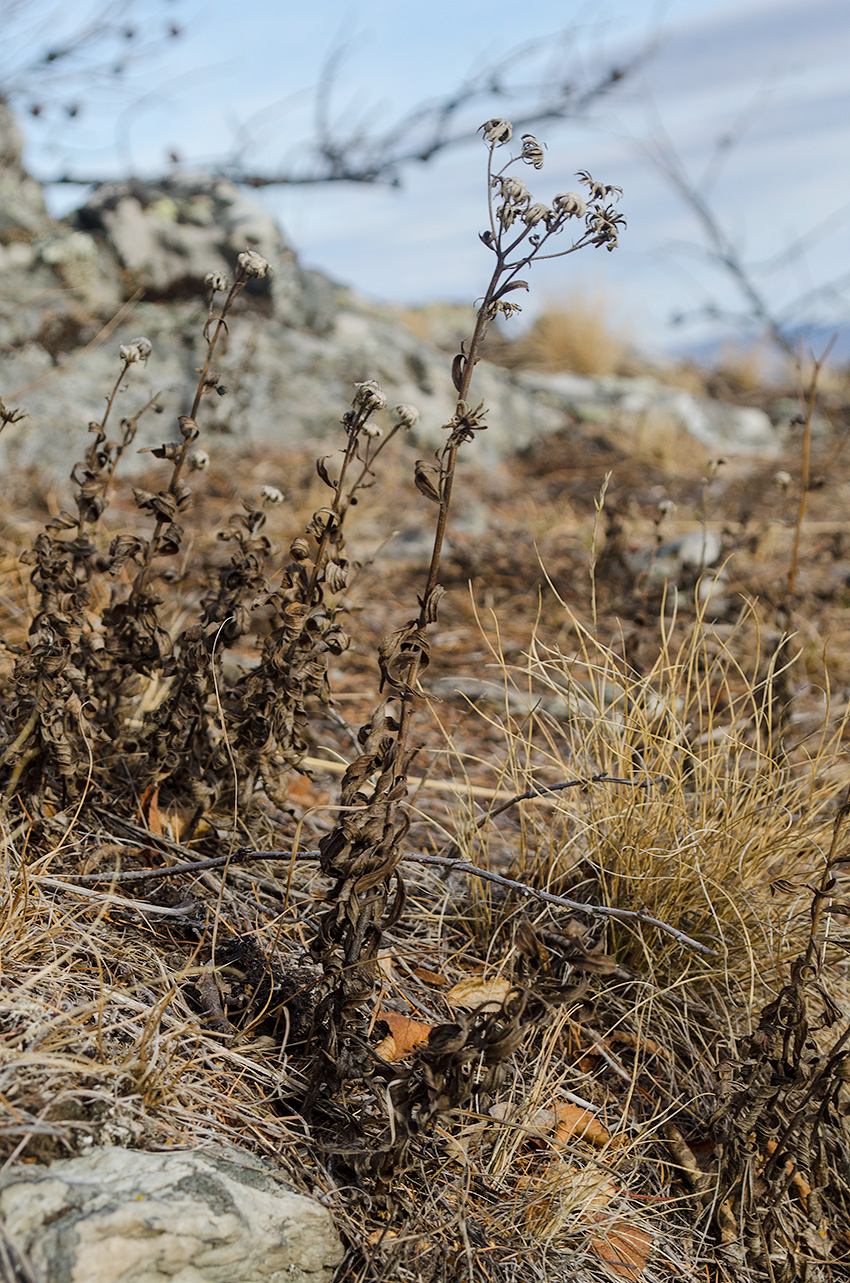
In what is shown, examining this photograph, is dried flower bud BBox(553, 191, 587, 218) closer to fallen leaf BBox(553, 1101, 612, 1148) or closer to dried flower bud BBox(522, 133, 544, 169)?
dried flower bud BBox(522, 133, 544, 169)

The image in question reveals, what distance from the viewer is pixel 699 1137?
1840 mm

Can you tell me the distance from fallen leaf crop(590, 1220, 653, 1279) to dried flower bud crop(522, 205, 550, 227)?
63.7 inches

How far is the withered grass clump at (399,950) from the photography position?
1.38m

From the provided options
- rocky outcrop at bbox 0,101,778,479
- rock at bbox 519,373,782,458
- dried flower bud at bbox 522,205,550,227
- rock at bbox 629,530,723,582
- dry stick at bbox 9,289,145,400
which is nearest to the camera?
dried flower bud at bbox 522,205,550,227

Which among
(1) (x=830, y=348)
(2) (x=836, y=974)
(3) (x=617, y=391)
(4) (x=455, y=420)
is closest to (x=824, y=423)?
(3) (x=617, y=391)

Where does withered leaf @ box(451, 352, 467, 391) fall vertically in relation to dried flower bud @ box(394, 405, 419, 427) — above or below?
above

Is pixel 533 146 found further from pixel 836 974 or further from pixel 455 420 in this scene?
pixel 836 974


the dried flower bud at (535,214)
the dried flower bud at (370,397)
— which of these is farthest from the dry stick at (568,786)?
the dried flower bud at (535,214)

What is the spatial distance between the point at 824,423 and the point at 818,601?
7.53m

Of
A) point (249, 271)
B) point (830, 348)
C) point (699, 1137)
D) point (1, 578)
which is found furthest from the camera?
point (1, 578)

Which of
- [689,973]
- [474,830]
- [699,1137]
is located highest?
[474,830]

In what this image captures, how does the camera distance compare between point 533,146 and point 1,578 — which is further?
point 1,578

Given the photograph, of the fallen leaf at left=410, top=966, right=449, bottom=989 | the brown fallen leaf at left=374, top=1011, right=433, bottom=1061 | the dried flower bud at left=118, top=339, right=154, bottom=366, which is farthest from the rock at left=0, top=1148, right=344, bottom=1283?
the dried flower bud at left=118, top=339, right=154, bottom=366

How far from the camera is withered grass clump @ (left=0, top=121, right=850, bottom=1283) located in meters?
1.38
